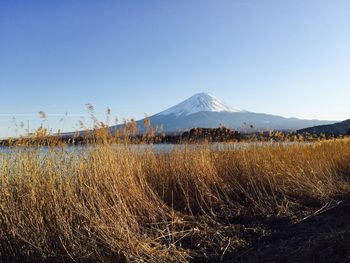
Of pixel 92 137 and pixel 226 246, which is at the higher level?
pixel 92 137

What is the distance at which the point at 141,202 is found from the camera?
16.8 ft

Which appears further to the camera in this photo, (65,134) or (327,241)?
(65,134)

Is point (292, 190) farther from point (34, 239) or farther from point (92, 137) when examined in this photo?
point (34, 239)

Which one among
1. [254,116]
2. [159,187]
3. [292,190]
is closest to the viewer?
[159,187]

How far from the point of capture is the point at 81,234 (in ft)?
13.2

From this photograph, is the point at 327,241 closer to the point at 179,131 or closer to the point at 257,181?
the point at 257,181

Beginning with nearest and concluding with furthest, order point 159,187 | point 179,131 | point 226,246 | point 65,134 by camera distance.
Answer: point 226,246, point 65,134, point 159,187, point 179,131

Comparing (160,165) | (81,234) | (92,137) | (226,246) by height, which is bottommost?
(226,246)

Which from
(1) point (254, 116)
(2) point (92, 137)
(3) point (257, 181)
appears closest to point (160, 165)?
(2) point (92, 137)

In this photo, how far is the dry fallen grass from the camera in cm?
409

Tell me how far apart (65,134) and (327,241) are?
135 inches

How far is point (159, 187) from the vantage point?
20.4ft

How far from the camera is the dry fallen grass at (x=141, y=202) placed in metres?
4.09

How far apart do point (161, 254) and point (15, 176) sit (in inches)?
75.0
